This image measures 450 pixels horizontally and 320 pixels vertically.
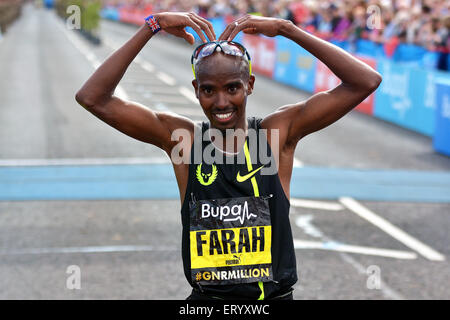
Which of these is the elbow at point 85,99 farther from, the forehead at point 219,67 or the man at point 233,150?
the forehead at point 219,67

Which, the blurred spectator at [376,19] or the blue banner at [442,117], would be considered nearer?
the blue banner at [442,117]

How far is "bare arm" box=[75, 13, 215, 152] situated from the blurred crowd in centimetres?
1275

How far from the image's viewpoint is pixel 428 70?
15.0 meters

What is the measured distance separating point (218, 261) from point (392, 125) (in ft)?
44.8

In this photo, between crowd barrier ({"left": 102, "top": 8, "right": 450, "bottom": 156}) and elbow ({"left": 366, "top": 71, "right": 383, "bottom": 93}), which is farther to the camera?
crowd barrier ({"left": 102, "top": 8, "right": 450, "bottom": 156})

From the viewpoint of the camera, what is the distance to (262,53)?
2620 centimetres

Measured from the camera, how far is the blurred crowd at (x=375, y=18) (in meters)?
16.0

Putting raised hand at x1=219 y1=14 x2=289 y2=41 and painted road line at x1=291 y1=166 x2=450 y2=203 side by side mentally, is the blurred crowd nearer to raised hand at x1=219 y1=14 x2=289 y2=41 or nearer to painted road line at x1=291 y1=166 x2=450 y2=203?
painted road line at x1=291 y1=166 x2=450 y2=203

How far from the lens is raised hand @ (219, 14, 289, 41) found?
3252 mm

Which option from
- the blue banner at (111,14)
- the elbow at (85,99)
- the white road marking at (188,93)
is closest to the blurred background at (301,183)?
the white road marking at (188,93)

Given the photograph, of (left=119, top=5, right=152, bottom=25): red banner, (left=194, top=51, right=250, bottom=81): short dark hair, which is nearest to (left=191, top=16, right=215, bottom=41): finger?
(left=194, top=51, right=250, bottom=81): short dark hair

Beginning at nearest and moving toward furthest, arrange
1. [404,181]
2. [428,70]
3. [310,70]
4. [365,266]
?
[365,266], [404,181], [428,70], [310,70]
